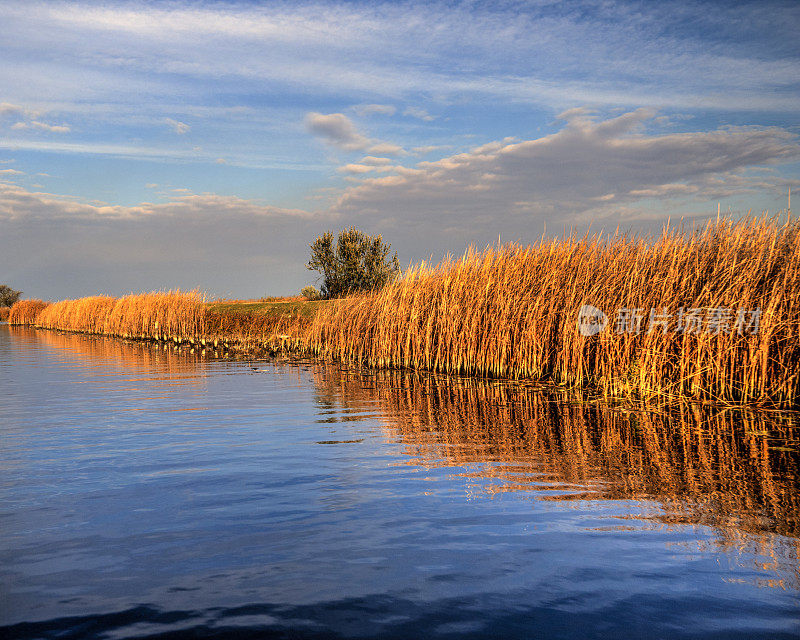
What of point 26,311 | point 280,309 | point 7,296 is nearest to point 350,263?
point 280,309

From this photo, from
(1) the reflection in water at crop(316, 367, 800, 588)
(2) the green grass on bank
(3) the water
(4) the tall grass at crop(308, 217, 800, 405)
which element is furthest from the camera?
(2) the green grass on bank

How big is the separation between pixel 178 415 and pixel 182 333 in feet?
78.4

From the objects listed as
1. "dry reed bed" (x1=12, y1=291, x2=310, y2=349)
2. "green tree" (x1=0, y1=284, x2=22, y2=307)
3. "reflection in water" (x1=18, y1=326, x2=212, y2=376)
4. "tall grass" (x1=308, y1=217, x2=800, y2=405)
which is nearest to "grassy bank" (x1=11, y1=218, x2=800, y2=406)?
"tall grass" (x1=308, y1=217, x2=800, y2=405)

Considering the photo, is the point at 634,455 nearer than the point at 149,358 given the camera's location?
Yes

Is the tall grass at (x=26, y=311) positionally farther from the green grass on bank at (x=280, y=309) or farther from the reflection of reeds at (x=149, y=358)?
the reflection of reeds at (x=149, y=358)

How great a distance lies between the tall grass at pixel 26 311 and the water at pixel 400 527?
59.1m

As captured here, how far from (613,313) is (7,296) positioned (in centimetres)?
9294

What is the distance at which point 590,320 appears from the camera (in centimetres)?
1301

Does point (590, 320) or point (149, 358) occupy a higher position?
point (590, 320)

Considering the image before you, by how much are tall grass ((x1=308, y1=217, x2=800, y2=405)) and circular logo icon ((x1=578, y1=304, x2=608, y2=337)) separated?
0.38ft

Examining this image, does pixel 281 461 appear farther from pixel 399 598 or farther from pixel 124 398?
pixel 124 398

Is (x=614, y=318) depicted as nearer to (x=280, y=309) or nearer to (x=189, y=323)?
(x=280, y=309)

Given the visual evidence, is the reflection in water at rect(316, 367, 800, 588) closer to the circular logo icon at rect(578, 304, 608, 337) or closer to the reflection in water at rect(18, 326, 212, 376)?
the circular logo icon at rect(578, 304, 608, 337)

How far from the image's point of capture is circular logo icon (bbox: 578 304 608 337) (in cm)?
1280
